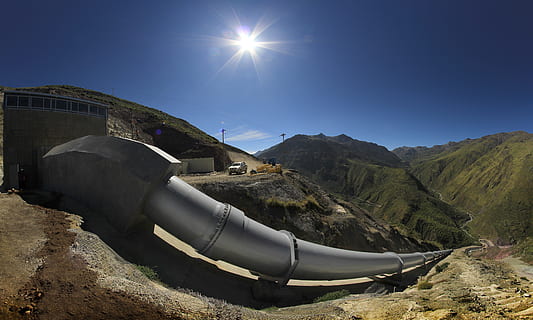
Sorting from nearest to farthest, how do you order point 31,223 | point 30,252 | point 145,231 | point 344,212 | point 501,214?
point 30,252
point 31,223
point 145,231
point 344,212
point 501,214

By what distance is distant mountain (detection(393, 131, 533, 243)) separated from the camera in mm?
84144

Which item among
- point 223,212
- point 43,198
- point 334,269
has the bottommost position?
point 334,269

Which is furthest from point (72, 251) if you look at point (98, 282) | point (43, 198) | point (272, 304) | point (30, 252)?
point (272, 304)

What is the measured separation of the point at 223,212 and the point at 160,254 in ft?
12.5

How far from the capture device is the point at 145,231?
10.3 metres

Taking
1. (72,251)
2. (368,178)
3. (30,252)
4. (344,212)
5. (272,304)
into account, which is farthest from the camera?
(368,178)

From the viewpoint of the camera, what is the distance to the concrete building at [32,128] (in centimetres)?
1603

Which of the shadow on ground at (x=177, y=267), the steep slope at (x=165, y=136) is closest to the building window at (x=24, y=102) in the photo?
the shadow on ground at (x=177, y=267)

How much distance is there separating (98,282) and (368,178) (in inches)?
7258

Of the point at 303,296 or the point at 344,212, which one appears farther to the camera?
the point at 344,212

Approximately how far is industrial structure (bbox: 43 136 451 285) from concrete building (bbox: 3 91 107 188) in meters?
9.10

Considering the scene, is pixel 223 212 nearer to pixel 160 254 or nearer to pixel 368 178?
pixel 160 254

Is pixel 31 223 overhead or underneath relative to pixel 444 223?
overhead

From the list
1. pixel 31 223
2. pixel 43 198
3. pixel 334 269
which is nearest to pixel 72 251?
pixel 31 223
